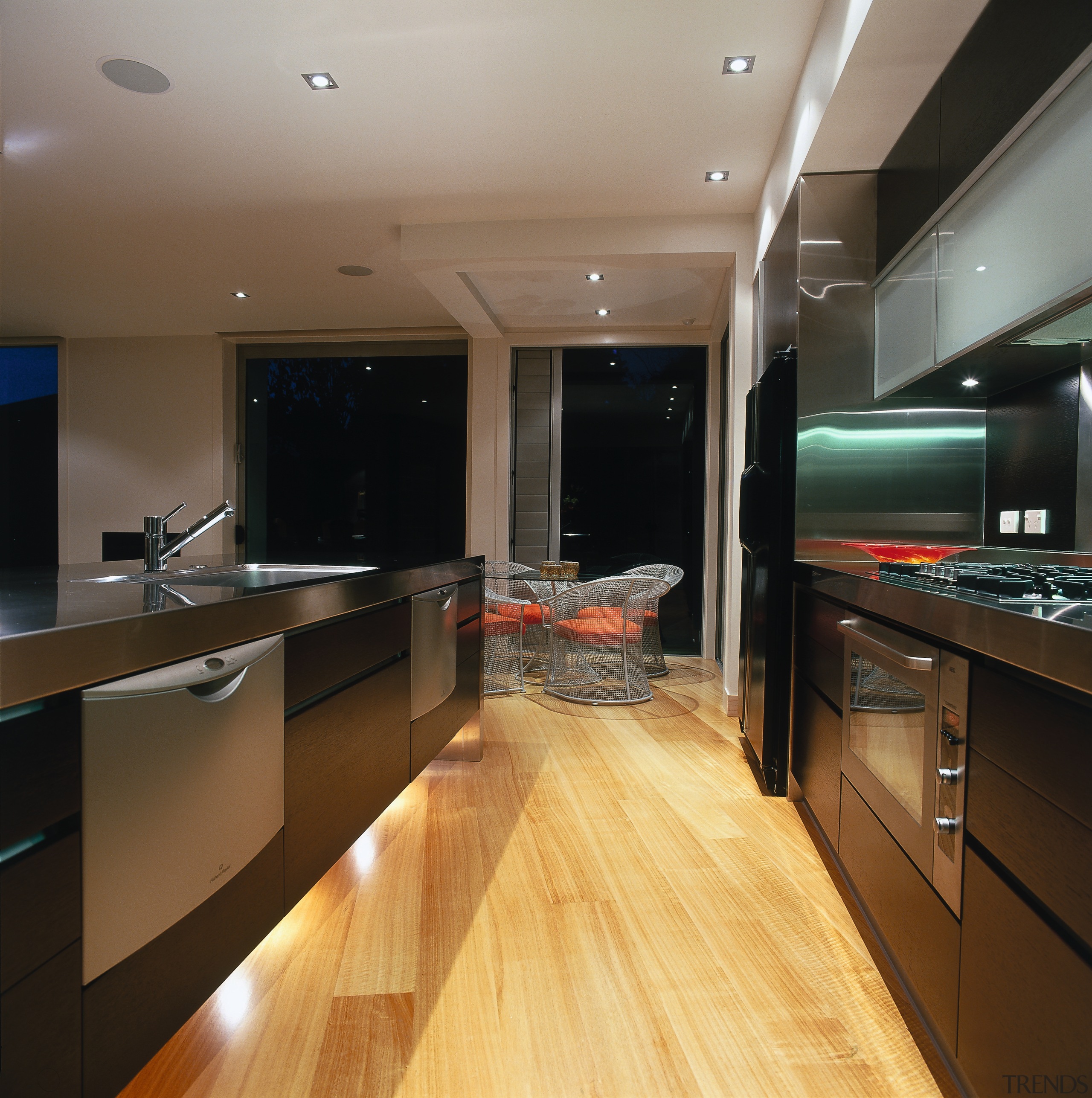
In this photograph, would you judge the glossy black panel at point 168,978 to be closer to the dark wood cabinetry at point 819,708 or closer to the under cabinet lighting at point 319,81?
the dark wood cabinetry at point 819,708

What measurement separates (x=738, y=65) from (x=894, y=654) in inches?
89.7

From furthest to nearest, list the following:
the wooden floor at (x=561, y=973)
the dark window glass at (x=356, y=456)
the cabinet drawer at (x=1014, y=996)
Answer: the dark window glass at (x=356, y=456), the wooden floor at (x=561, y=973), the cabinet drawer at (x=1014, y=996)

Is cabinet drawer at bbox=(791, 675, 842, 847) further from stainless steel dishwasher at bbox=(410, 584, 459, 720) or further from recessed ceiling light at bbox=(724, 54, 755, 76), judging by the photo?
recessed ceiling light at bbox=(724, 54, 755, 76)

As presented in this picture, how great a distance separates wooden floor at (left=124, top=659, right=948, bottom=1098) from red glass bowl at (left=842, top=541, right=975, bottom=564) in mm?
988

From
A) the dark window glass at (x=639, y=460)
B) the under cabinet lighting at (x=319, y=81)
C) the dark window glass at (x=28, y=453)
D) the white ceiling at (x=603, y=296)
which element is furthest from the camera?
the dark window glass at (x=28, y=453)

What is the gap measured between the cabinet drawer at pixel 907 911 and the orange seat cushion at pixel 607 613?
88.3 inches

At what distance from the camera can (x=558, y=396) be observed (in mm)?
5883

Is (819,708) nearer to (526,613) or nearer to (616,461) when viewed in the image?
(526,613)

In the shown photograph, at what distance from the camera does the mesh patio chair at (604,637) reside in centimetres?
384

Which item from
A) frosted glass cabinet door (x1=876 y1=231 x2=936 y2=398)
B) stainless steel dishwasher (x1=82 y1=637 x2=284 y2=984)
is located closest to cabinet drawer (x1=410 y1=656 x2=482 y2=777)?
stainless steel dishwasher (x1=82 y1=637 x2=284 y2=984)

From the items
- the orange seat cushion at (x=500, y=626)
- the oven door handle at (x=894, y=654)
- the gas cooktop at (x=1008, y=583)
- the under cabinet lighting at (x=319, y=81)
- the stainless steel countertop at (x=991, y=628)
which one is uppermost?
the under cabinet lighting at (x=319, y=81)

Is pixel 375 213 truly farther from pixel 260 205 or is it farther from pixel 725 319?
pixel 725 319

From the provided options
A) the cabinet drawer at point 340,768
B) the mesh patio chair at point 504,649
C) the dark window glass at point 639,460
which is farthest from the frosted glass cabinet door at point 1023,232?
the dark window glass at point 639,460

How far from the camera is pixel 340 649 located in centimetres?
156
